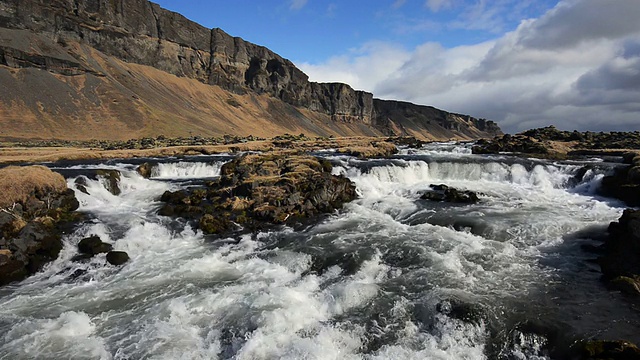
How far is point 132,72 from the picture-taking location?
388 ft

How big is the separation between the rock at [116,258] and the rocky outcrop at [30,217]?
2.29 m

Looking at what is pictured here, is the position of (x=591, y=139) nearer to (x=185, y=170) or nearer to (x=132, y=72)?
(x=185, y=170)

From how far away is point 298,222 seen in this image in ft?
70.8

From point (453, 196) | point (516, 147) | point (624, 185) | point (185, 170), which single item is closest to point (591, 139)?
point (516, 147)

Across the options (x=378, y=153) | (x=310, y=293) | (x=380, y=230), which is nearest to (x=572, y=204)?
(x=380, y=230)

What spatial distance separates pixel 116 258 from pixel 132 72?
402 feet

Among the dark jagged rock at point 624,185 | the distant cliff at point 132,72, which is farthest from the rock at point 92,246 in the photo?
the distant cliff at point 132,72

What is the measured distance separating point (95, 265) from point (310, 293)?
974 cm

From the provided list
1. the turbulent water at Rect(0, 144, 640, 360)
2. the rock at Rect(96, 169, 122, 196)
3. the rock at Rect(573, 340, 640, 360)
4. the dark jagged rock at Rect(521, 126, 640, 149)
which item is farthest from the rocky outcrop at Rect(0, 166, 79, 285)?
the dark jagged rock at Rect(521, 126, 640, 149)

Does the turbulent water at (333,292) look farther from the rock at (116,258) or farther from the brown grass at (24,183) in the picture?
the brown grass at (24,183)

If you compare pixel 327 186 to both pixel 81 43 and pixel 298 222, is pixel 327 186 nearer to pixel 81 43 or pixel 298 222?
pixel 298 222

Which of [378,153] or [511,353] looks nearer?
[511,353]

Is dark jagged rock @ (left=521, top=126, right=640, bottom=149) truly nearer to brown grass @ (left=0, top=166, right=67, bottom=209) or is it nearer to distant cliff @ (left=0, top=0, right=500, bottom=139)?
brown grass @ (left=0, top=166, right=67, bottom=209)

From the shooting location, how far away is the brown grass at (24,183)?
18531 millimetres
